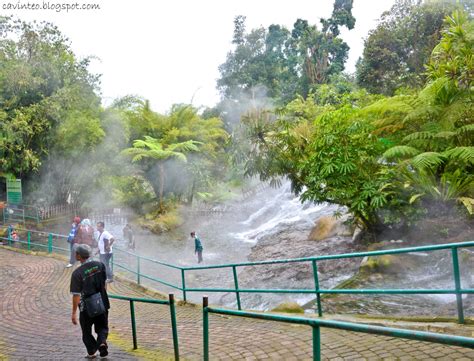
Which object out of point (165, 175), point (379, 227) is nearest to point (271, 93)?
point (165, 175)

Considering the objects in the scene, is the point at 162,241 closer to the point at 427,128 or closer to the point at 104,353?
the point at 427,128

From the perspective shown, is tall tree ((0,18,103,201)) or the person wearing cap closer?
the person wearing cap

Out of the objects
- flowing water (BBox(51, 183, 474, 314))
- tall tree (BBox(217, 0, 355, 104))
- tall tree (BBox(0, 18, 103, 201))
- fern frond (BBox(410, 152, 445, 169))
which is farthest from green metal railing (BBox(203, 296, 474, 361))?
tall tree (BBox(217, 0, 355, 104))

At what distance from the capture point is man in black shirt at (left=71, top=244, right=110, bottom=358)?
15.8ft

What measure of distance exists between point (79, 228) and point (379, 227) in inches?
303

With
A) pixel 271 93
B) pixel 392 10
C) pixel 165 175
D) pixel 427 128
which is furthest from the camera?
pixel 271 93

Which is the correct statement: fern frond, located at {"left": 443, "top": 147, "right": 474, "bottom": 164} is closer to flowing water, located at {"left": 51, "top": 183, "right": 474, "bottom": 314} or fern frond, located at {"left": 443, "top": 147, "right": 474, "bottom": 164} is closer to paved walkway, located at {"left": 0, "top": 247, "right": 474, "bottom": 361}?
flowing water, located at {"left": 51, "top": 183, "right": 474, "bottom": 314}

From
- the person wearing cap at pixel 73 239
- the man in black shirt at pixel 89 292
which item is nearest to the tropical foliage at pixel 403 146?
the person wearing cap at pixel 73 239

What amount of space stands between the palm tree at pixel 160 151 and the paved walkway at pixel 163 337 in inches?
525

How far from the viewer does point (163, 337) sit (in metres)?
5.91

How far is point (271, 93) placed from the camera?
39688 mm

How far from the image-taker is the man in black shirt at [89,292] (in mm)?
4805

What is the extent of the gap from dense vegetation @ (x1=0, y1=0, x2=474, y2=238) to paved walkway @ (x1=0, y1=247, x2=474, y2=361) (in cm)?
518

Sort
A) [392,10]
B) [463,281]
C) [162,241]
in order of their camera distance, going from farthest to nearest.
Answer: [392,10] → [162,241] → [463,281]
